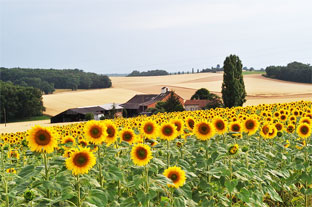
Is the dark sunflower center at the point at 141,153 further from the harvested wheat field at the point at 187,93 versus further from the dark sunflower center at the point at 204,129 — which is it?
the harvested wheat field at the point at 187,93

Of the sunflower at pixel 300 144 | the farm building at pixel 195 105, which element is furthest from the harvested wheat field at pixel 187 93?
the sunflower at pixel 300 144

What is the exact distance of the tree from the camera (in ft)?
173

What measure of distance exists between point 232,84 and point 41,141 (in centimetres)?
5047

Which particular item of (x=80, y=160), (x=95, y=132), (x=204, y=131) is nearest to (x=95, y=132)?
(x=95, y=132)

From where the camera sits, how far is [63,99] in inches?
4048

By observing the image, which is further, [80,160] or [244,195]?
[244,195]

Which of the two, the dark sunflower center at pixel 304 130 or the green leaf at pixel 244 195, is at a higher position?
the dark sunflower center at pixel 304 130

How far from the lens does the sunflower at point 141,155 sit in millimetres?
4383

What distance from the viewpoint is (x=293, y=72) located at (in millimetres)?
107875

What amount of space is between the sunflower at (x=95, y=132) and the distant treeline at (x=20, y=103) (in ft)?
277

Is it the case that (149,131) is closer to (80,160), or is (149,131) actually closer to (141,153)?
(141,153)

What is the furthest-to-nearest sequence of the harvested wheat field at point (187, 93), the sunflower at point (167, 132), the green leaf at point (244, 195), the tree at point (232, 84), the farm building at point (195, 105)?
1. the harvested wheat field at point (187, 93)
2. the farm building at point (195, 105)
3. the tree at point (232, 84)
4. the sunflower at point (167, 132)
5. the green leaf at point (244, 195)

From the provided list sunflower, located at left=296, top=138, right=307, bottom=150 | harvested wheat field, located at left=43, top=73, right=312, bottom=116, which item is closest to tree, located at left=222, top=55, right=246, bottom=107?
harvested wheat field, located at left=43, top=73, right=312, bottom=116

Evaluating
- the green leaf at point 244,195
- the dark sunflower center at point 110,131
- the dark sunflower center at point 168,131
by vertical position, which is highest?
the dark sunflower center at point 110,131
